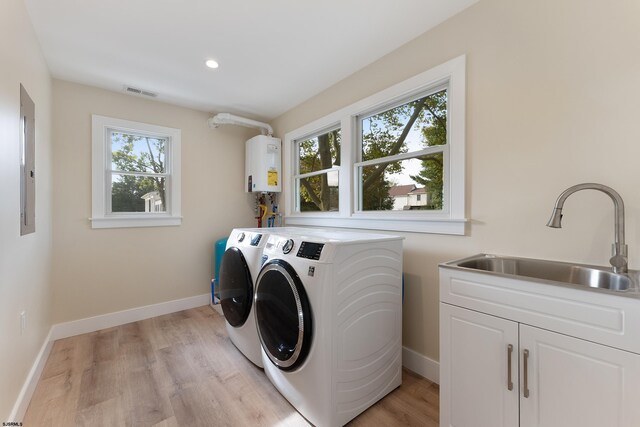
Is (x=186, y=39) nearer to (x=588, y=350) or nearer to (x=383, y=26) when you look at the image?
(x=383, y=26)

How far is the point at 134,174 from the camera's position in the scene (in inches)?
115

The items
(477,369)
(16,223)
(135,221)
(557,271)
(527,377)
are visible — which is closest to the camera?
(527,377)

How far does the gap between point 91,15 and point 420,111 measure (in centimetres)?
233

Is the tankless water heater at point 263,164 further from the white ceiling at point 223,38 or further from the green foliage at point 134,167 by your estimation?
the green foliage at point 134,167

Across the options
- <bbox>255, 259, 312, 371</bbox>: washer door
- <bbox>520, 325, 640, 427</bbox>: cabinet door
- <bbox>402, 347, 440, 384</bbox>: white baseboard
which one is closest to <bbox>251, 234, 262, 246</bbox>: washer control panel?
<bbox>255, 259, 312, 371</bbox>: washer door

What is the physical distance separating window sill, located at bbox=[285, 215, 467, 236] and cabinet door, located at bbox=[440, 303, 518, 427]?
60 cm

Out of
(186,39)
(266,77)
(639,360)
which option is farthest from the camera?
(266,77)

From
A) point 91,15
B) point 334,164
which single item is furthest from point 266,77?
point 91,15

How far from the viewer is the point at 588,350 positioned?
0.93 meters

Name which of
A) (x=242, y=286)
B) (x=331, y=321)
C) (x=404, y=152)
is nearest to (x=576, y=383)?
(x=331, y=321)

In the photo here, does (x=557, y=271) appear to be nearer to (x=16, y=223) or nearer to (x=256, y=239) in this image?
(x=256, y=239)

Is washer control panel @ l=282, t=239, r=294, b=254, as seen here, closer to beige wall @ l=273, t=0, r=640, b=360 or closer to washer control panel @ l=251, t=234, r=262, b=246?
washer control panel @ l=251, t=234, r=262, b=246

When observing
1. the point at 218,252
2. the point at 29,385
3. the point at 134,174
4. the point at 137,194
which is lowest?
the point at 29,385

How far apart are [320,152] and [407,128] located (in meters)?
1.14
